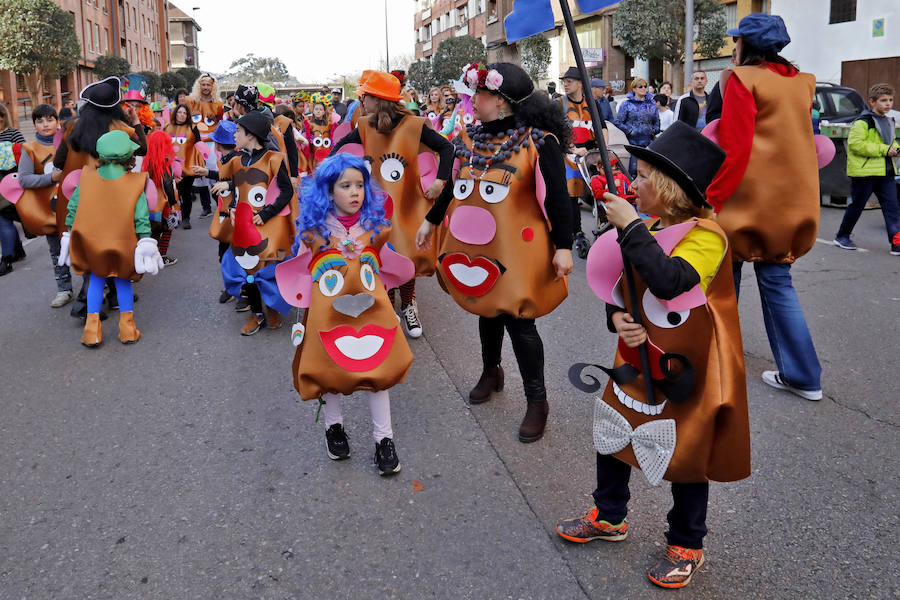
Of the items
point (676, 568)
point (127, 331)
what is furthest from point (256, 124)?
point (676, 568)

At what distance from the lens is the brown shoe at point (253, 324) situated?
20.6ft

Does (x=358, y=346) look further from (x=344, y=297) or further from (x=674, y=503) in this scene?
(x=674, y=503)

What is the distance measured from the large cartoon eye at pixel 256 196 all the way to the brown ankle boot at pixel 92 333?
4.75 ft

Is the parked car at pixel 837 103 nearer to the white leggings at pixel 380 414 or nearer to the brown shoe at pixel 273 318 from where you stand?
the brown shoe at pixel 273 318

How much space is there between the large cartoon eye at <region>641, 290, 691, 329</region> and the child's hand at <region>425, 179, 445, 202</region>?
2.86m

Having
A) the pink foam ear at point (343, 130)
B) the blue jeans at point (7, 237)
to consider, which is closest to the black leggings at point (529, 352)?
the pink foam ear at point (343, 130)

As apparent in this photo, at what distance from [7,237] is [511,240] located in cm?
709

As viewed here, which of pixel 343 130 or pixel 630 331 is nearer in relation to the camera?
pixel 630 331

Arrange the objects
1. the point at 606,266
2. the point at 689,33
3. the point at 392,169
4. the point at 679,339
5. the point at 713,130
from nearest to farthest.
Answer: the point at 679,339 < the point at 606,266 < the point at 713,130 < the point at 392,169 < the point at 689,33

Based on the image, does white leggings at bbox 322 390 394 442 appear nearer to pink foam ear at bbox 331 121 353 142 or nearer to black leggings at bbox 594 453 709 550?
black leggings at bbox 594 453 709 550

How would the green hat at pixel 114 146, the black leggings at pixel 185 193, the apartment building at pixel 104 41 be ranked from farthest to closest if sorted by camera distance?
the apartment building at pixel 104 41 < the black leggings at pixel 185 193 < the green hat at pixel 114 146

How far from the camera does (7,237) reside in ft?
28.5

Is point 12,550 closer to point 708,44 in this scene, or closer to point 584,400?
point 584,400

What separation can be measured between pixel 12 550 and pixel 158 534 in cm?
55
